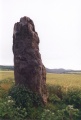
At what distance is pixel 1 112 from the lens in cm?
2372

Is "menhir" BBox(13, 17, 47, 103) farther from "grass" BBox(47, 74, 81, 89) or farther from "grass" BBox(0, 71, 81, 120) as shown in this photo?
"grass" BBox(47, 74, 81, 89)

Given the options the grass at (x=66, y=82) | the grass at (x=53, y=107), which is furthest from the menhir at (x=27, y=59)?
the grass at (x=66, y=82)

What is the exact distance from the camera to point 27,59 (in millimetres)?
27172

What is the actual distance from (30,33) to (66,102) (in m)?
5.04

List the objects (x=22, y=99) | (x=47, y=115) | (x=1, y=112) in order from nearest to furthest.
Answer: (x=47, y=115) < (x=1, y=112) < (x=22, y=99)

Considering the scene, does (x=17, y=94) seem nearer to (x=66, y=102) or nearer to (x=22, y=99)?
(x=22, y=99)

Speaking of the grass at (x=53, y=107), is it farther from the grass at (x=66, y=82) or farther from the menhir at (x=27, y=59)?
the grass at (x=66, y=82)

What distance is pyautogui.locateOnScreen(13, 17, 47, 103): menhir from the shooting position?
2697cm

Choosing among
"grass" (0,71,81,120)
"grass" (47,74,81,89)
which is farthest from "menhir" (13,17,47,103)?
"grass" (47,74,81,89)

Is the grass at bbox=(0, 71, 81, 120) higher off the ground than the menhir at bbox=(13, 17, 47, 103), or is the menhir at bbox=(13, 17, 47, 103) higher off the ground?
the menhir at bbox=(13, 17, 47, 103)

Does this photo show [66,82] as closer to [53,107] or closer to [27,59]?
[27,59]

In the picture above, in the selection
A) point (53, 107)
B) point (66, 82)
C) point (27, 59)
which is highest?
point (27, 59)

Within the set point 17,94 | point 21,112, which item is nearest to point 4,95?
point 17,94

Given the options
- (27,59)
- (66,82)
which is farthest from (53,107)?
(66,82)
